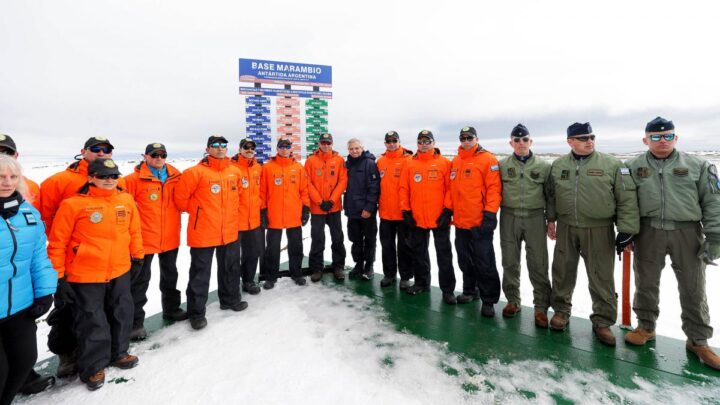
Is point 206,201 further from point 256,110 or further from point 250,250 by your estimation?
point 256,110

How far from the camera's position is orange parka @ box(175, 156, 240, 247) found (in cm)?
370

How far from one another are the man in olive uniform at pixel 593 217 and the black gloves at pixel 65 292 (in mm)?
4506

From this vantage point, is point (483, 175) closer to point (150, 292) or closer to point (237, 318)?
point (237, 318)

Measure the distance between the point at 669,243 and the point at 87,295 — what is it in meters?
5.23

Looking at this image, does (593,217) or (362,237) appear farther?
(362,237)

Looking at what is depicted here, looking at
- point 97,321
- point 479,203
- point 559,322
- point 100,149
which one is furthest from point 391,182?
point 97,321

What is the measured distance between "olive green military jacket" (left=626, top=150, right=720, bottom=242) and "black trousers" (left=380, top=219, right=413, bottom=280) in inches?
108

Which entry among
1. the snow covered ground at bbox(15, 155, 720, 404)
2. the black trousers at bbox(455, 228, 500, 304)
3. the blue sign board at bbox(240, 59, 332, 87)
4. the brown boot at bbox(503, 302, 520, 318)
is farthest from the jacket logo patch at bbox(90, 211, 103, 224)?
the blue sign board at bbox(240, 59, 332, 87)

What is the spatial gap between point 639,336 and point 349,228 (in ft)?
12.0

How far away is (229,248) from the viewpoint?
4.03 m

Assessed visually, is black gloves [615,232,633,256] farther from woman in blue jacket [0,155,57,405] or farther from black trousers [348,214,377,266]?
woman in blue jacket [0,155,57,405]

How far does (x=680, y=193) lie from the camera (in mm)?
2986

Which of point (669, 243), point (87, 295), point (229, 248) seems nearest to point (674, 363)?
point (669, 243)

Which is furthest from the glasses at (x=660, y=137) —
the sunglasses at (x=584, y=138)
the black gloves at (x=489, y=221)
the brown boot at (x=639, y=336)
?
the brown boot at (x=639, y=336)
